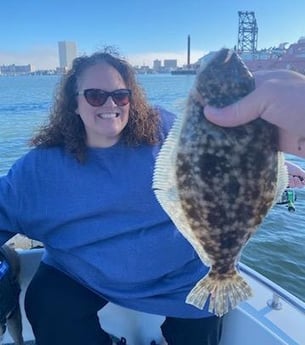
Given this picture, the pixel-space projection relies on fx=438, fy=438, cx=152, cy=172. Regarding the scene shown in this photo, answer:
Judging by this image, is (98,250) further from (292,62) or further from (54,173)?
(292,62)

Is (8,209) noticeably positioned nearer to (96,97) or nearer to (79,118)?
(79,118)

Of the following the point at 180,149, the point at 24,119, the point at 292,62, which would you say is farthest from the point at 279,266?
the point at 24,119

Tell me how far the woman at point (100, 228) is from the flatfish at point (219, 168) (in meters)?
0.85

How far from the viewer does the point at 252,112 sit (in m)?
1.41

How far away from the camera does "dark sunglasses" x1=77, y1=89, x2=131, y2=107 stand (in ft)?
8.56

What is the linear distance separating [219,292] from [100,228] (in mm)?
942

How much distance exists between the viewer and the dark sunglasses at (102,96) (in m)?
2.61

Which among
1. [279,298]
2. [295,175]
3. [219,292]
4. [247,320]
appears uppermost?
[295,175]

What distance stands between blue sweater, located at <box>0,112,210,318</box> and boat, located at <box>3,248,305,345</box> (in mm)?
414

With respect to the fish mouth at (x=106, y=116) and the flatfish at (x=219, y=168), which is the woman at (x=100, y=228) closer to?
the fish mouth at (x=106, y=116)

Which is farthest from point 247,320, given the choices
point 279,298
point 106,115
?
point 106,115

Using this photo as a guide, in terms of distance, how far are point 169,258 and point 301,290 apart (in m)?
4.13

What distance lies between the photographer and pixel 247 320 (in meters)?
2.79

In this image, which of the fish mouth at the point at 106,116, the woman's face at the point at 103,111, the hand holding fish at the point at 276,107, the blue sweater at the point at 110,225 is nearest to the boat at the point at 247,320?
the blue sweater at the point at 110,225
